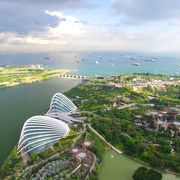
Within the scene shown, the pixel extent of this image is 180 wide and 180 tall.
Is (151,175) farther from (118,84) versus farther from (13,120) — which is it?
(118,84)

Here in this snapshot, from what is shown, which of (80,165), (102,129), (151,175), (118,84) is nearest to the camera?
(151,175)

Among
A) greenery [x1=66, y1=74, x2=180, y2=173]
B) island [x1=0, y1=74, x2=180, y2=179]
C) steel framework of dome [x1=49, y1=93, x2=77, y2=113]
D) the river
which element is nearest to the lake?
island [x1=0, y1=74, x2=180, y2=179]

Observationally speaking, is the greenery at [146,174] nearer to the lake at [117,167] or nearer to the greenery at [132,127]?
the lake at [117,167]

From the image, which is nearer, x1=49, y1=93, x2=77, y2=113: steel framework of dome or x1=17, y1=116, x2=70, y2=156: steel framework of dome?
x1=17, y1=116, x2=70, y2=156: steel framework of dome

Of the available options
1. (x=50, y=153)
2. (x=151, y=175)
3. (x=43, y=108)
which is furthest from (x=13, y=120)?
(x=151, y=175)

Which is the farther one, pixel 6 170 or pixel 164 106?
pixel 164 106

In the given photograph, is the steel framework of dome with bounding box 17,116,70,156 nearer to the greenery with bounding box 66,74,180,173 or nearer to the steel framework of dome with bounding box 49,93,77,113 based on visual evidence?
the greenery with bounding box 66,74,180,173
